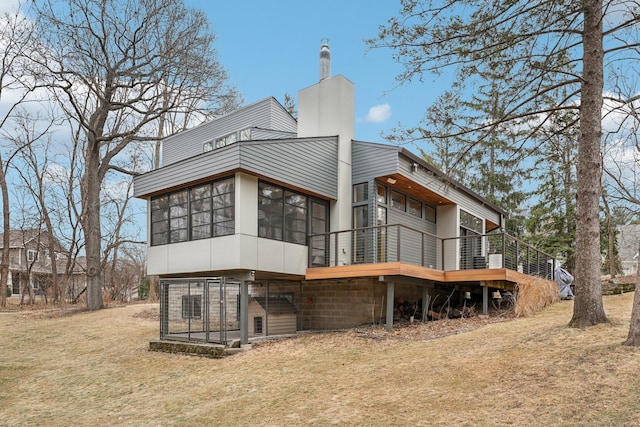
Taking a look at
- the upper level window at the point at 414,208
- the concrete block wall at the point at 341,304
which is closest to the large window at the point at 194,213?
the concrete block wall at the point at 341,304

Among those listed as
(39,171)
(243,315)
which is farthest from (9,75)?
(243,315)

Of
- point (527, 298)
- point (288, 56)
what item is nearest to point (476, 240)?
point (527, 298)

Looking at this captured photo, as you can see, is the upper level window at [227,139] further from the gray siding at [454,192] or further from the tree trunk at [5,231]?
the tree trunk at [5,231]

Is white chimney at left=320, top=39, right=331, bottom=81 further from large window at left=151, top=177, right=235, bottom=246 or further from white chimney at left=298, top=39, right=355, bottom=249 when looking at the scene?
large window at left=151, top=177, right=235, bottom=246

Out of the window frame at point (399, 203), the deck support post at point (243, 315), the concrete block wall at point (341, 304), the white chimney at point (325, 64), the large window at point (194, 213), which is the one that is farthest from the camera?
the white chimney at point (325, 64)

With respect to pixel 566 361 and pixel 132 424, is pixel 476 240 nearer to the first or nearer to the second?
pixel 566 361

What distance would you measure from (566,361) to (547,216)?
77.1 ft

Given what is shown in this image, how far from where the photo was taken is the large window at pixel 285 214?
41.9 ft

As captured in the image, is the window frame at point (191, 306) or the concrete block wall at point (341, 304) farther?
the concrete block wall at point (341, 304)

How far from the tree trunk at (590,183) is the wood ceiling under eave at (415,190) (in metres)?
5.46

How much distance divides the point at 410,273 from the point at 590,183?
4.71 m

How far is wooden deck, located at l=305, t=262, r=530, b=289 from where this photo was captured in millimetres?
12359

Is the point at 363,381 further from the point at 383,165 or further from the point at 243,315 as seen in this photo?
the point at 383,165

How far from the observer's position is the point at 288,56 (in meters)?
16.4
